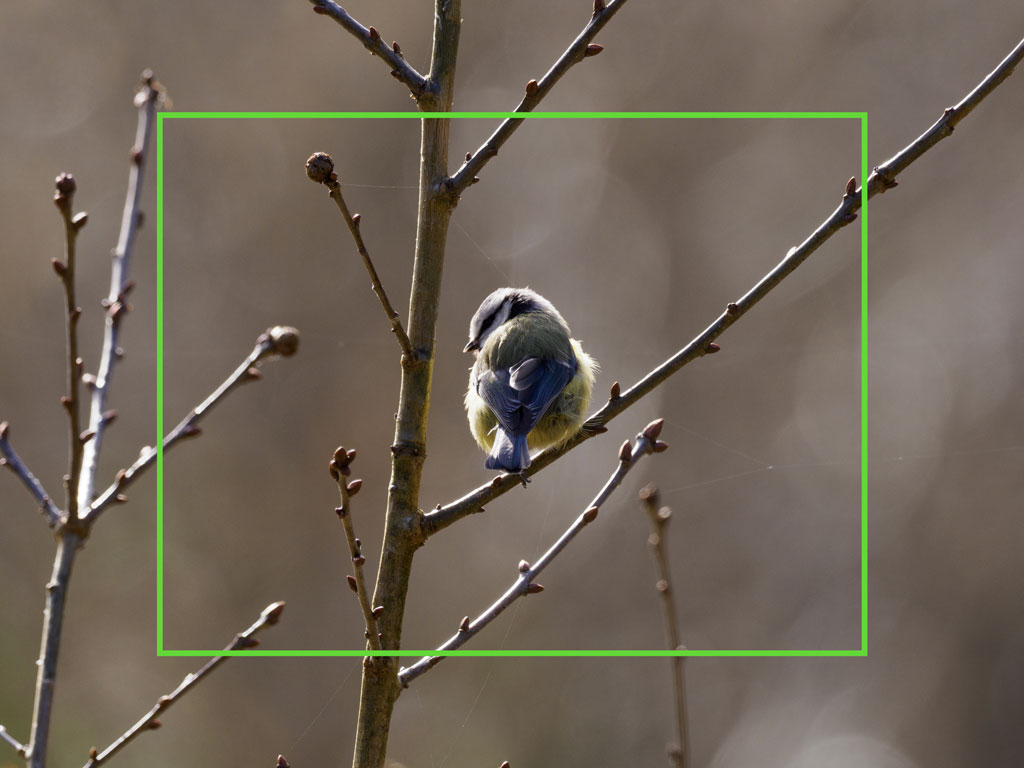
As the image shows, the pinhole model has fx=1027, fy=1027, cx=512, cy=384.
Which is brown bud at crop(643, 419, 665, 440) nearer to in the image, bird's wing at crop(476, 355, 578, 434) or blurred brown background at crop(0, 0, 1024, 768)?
bird's wing at crop(476, 355, 578, 434)

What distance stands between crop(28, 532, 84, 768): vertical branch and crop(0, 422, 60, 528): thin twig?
58 mm

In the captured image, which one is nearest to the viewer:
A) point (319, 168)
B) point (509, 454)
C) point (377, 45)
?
point (319, 168)

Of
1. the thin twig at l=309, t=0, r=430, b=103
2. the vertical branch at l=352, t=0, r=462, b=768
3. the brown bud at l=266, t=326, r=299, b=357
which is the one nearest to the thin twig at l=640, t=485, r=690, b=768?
the vertical branch at l=352, t=0, r=462, b=768

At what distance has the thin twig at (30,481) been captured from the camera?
171 centimetres

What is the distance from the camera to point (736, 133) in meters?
8.15

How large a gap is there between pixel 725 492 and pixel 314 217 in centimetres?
350

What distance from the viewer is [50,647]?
155 centimetres

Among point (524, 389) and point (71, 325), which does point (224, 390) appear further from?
point (524, 389)

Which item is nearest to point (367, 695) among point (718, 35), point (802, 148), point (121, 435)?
point (121, 435)

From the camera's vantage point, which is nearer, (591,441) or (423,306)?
(423,306)

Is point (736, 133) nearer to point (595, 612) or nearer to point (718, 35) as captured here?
point (718, 35)

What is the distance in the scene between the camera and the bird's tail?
2768mm

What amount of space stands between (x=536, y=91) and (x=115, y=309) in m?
0.97

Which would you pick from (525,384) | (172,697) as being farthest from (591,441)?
(172,697)
